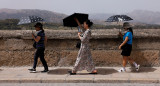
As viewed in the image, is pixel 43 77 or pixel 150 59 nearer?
pixel 43 77

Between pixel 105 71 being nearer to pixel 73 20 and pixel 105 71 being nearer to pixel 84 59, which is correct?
pixel 84 59

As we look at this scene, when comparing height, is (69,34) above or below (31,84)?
above

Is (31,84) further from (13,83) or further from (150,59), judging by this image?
(150,59)

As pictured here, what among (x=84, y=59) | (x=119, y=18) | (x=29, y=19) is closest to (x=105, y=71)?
(x=84, y=59)

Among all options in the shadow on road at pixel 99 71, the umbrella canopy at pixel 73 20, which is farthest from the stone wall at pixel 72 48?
the umbrella canopy at pixel 73 20

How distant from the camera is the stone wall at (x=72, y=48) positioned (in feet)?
26.1

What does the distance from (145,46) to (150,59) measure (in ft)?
1.39

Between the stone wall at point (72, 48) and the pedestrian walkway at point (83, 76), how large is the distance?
36 centimetres

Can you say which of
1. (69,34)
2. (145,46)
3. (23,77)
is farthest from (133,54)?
(23,77)

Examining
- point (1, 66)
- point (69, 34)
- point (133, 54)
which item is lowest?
point (1, 66)

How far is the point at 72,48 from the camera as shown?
8172mm

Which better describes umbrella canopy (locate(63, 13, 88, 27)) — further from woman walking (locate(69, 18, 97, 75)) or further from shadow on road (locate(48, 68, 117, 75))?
shadow on road (locate(48, 68, 117, 75))

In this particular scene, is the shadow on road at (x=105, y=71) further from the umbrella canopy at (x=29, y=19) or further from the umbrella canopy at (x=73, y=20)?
the umbrella canopy at (x=29, y=19)

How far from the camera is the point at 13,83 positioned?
6.72 m
